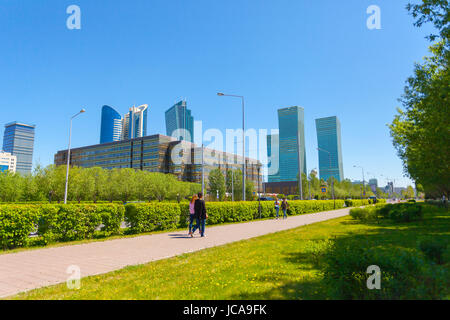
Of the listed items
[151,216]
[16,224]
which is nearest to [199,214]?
[151,216]

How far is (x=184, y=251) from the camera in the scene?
8766 millimetres

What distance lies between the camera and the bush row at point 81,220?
8828mm

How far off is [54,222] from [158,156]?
346 ft

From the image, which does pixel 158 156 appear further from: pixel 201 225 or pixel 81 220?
pixel 81 220

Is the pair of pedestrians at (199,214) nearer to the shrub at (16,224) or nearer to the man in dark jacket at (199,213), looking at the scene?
the man in dark jacket at (199,213)

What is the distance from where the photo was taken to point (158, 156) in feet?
371

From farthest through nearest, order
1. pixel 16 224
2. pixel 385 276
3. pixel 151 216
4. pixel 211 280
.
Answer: pixel 151 216 → pixel 16 224 → pixel 211 280 → pixel 385 276

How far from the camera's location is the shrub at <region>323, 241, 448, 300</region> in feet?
11.1

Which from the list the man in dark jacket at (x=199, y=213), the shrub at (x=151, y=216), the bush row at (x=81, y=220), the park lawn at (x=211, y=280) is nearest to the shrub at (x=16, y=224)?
the bush row at (x=81, y=220)

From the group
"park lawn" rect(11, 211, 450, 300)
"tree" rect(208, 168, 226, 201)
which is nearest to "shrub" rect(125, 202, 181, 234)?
"park lawn" rect(11, 211, 450, 300)

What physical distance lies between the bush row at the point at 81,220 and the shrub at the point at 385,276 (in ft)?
31.2

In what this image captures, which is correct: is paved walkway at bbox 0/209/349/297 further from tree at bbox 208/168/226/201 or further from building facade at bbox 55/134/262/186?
building facade at bbox 55/134/262/186

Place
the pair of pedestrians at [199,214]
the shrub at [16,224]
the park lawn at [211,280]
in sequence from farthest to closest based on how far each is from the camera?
the pair of pedestrians at [199,214]
the shrub at [16,224]
the park lawn at [211,280]
